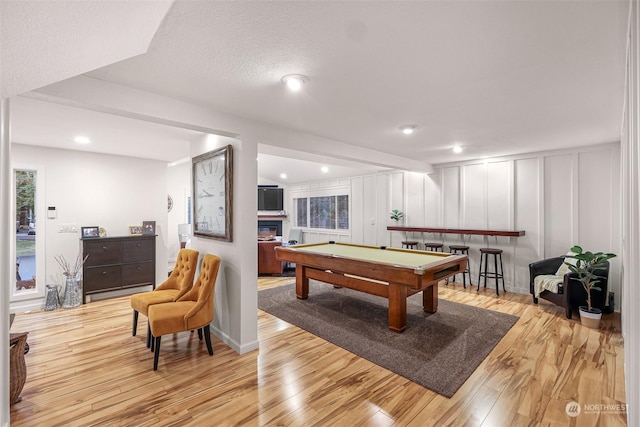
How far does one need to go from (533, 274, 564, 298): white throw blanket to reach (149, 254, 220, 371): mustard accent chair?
441 centimetres

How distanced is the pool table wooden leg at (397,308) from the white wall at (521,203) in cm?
298

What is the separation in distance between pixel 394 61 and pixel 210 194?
248cm

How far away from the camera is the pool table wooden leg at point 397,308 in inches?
135

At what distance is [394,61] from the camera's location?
1.85 metres

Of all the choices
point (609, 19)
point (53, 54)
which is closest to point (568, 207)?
point (609, 19)

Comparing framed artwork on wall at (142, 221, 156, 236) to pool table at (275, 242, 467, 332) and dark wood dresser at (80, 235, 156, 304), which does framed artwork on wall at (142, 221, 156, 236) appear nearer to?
dark wood dresser at (80, 235, 156, 304)

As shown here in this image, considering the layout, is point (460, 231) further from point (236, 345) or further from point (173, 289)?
point (173, 289)

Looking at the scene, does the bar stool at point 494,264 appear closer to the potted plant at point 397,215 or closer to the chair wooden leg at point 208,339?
the potted plant at point 397,215

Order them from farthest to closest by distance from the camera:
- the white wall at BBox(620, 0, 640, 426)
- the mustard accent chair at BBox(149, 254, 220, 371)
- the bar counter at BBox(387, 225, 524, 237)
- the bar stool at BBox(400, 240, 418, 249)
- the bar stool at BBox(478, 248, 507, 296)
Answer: the bar stool at BBox(400, 240, 418, 249), the bar stool at BBox(478, 248, 507, 296), the bar counter at BBox(387, 225, 524, 237), the mustard accent chair at BBox(149, 254, 220, 371), the white wall at BBox(620, 0, 640, 426)

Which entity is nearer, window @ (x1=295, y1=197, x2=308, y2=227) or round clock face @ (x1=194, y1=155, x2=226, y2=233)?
round clock face @ (x1=194, y1=155, x2=226, y2=233)

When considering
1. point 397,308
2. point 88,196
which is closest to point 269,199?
point 88,196

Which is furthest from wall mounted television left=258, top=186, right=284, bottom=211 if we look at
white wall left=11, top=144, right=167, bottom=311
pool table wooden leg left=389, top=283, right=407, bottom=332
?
pool table wooden leg left=389, top=283, right=407, bottom=332

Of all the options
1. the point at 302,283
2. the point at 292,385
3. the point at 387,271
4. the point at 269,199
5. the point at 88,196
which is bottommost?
the point at 292,385

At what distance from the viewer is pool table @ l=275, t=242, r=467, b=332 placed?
3.30m
